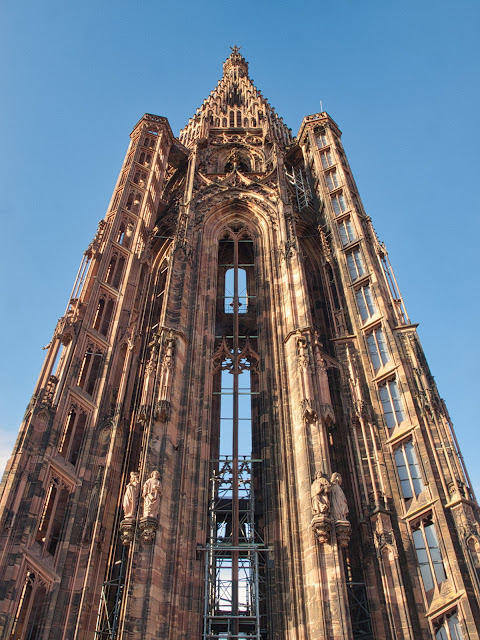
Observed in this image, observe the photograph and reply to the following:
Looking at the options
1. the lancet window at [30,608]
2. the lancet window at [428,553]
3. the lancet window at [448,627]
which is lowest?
the lancet window at [448,627]

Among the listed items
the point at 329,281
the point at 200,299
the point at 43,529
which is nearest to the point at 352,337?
the point at 329,281

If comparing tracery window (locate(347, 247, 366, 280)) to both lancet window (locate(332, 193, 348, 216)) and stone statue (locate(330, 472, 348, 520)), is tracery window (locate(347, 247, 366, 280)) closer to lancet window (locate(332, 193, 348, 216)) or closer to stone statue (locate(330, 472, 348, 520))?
lancet window (locate(332, 193, 348, 216))

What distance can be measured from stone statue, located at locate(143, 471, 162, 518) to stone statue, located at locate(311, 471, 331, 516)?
4426 millimetres

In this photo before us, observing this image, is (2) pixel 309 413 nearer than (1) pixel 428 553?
No

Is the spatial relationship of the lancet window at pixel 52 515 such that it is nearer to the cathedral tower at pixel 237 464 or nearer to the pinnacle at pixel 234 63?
the cathedral tower at pixel 237 464

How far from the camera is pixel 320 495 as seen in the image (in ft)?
55.8

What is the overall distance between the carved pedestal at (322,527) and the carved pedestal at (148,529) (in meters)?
4.43

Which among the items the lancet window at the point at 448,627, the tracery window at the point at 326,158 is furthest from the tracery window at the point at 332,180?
the lancet window at the point at 448,627

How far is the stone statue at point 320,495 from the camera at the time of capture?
54.9 ft

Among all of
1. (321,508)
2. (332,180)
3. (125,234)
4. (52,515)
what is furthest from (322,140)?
(52,515)

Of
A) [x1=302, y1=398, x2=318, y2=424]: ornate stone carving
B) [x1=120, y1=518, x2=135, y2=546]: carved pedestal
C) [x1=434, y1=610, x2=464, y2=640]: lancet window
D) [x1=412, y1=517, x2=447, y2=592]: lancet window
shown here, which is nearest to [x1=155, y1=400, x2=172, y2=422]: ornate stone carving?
[x1=120, y1=518, x2=135, y2=546]: carved pedestal

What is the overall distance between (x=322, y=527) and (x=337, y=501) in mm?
990

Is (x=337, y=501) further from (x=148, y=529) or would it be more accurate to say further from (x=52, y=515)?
(x=52, y=515)

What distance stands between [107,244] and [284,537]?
47.7ft
